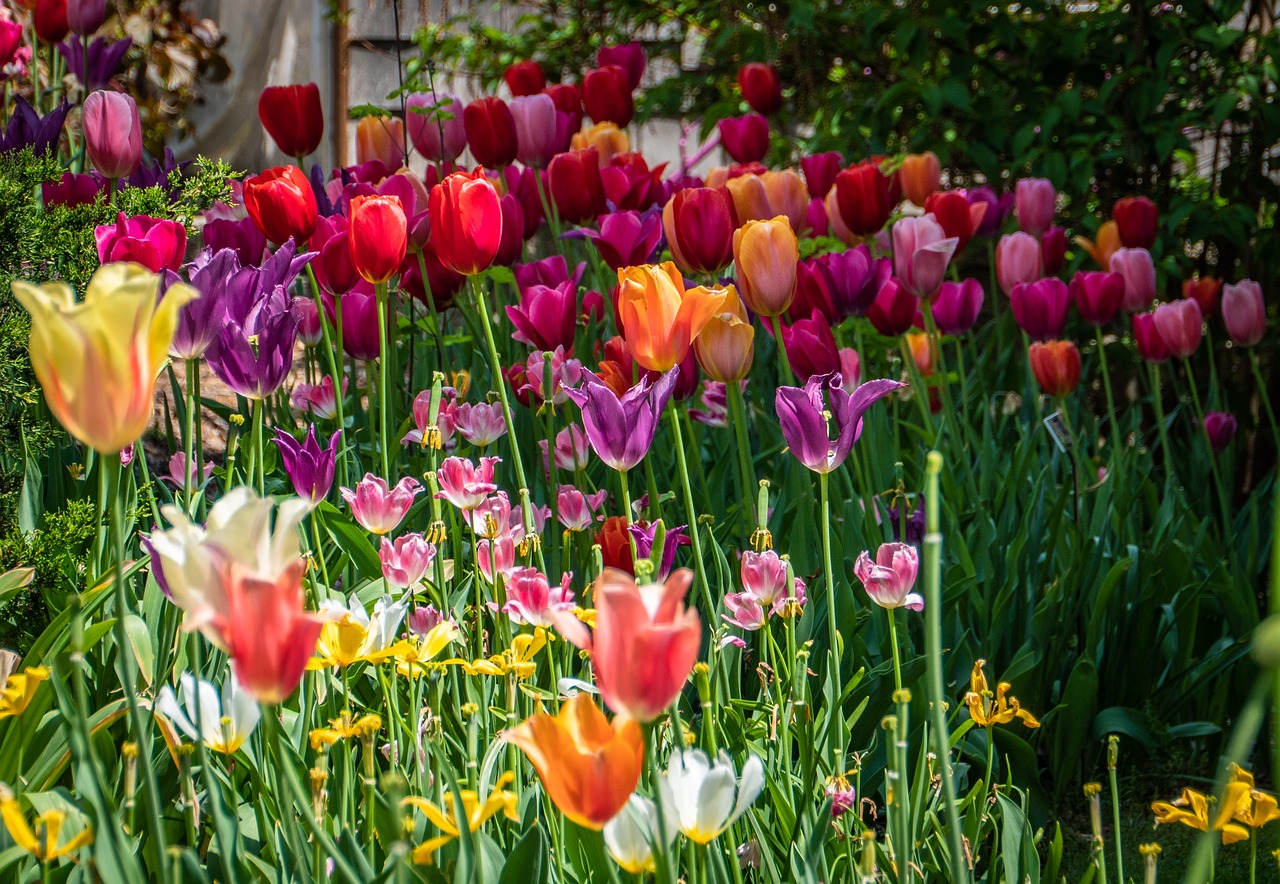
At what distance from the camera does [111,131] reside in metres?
1.96

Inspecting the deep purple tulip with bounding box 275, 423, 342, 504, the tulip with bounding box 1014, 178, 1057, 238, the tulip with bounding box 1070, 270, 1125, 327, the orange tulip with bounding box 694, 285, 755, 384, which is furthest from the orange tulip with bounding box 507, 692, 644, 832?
the tulip with bounding box 1014, 178, 1057, 238

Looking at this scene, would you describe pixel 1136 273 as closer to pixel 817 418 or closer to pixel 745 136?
pixel 745 136

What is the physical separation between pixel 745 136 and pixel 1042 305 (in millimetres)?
1110

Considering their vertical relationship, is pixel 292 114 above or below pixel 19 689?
above

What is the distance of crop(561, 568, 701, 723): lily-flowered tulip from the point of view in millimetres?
614

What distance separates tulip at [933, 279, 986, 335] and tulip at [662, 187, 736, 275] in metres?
0.73

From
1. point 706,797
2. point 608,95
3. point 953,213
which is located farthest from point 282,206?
point 608,95

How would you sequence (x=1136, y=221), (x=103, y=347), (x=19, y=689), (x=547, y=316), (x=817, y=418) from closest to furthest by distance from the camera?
(x=103, y=347) → (x=19, y=689) → (x=817, y=418) → (x=547, y=316) → (x=1136, y=221)

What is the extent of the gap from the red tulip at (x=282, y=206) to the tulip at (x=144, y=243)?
0.45ft

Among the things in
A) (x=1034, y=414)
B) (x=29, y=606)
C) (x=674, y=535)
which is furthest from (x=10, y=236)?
(x=1034, y=414)

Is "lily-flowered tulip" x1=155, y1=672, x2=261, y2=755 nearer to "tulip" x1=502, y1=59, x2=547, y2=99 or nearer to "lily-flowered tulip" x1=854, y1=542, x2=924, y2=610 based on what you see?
"lily-flowered tulip" x1=854, y1=542, x2=924, y2=610

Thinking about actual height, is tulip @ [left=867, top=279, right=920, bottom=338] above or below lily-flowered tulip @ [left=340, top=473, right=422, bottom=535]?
above

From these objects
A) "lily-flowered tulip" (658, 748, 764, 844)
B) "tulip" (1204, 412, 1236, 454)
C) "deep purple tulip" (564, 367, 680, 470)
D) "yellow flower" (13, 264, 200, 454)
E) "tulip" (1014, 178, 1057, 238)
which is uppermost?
"yellow flower" (13, 264, 200, 454)

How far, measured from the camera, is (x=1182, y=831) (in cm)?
167
